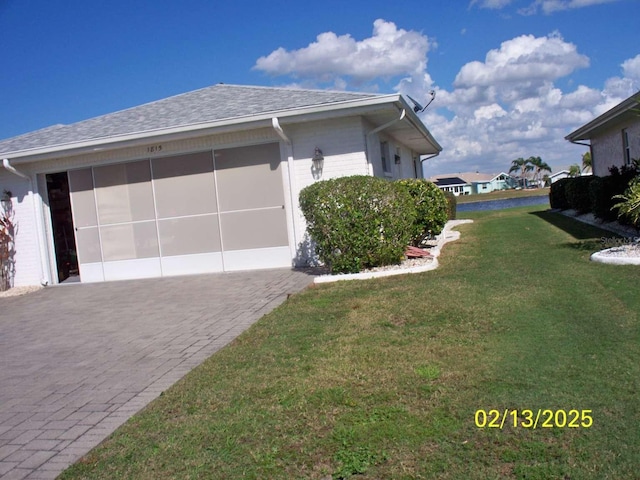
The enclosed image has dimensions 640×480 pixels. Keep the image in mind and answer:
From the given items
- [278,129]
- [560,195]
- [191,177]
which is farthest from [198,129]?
[560,195]

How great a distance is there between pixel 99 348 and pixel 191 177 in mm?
5956

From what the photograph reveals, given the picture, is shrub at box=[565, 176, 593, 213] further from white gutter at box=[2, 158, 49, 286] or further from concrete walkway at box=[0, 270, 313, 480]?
white gutter at box=[2, 158, 49, 286]

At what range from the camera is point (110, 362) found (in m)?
6.11

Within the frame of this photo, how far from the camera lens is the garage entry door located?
11.8m

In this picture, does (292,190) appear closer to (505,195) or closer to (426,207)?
(426,207)

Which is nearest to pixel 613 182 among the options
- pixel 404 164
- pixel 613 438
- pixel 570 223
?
pixel 570 223

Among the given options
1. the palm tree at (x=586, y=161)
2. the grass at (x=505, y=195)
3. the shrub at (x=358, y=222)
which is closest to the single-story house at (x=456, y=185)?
the grass at (x=505, y=195)

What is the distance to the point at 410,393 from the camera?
166 inches

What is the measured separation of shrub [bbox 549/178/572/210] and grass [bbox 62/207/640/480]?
48.4 feet

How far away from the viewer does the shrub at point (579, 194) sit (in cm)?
1728

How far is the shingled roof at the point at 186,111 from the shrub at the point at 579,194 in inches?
379

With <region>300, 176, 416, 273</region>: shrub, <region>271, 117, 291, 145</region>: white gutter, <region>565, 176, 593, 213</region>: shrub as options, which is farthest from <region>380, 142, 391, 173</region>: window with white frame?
<region>565, 176, 593, 213</region>: shrub

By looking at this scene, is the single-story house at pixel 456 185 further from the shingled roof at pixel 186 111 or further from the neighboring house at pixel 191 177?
the neighboring house at pixel 191 177

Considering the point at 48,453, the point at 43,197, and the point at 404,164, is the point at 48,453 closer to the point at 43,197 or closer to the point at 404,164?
the point at 43,197
